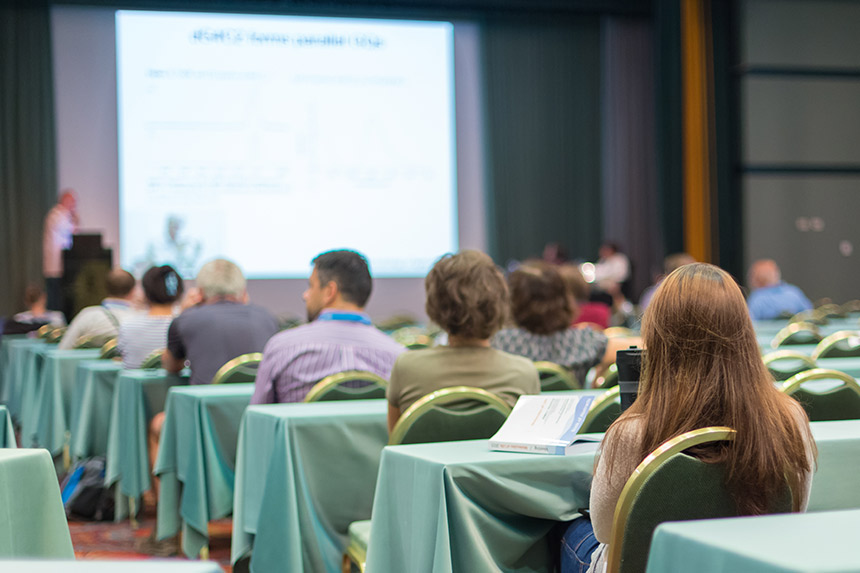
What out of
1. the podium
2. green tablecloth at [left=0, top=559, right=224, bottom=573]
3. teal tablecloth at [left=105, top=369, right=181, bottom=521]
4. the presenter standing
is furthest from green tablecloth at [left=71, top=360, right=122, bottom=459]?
the presenter standing

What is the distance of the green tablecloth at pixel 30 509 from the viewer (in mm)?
1746

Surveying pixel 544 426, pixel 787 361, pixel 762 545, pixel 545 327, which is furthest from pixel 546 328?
pixel 762 545

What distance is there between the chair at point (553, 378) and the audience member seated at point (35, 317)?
6.71 m

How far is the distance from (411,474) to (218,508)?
1.52 m

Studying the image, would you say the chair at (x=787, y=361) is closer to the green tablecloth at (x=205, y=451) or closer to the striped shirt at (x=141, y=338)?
the green tablecloth at (x=205, y=451)

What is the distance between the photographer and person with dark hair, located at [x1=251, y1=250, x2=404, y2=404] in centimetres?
319

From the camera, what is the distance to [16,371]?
23.0ft

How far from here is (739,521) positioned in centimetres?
123

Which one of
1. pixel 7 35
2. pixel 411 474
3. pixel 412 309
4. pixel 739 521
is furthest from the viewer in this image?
pixel 412 309

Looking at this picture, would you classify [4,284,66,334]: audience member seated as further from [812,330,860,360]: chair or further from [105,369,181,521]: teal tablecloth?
[812,330,860,360]: chair

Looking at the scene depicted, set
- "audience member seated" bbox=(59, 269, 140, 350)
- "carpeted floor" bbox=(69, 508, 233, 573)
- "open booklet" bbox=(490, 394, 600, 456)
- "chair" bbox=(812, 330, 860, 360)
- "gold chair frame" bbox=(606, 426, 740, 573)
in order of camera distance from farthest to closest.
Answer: "audience member seated" bbox=(59, 269, 140, 350), "chair" bbox=(812, 330, 860, 360), "carpeted floor" bbox=(69, 508, 233, 573), "open booklet" bbox=(490, 394, 600, 456), "gold chair frame" bbox=(606, 426, 740, 573)

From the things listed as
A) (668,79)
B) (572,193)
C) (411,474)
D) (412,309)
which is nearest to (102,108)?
(412,309)

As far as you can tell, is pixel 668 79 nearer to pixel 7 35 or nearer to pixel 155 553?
pixel 7 35

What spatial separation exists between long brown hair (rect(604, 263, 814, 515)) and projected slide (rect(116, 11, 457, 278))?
9.29m
